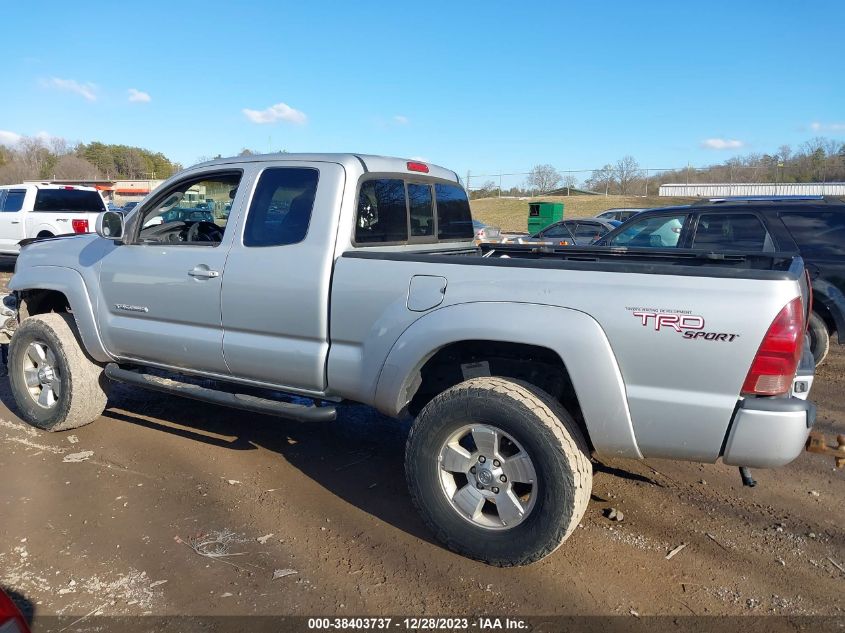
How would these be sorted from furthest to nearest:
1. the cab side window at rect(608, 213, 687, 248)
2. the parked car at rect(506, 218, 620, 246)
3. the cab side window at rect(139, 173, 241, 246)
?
the parked car at rect(506, 218, 620, 246), the cab side window at rect(608, 213, 687, 248), the cab side window at rect(139, 173, 241, 246)

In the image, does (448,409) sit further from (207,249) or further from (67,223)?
(67,223)

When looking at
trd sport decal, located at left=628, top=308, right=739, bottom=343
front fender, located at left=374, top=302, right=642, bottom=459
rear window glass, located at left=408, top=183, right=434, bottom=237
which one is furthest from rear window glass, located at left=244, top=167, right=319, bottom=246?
trd sport decal, located at left=628, top=308, right=739, bottom=343

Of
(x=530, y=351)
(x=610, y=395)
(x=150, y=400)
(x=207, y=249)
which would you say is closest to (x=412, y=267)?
(x=530, y=351)

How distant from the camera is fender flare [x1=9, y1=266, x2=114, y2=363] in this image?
470cm

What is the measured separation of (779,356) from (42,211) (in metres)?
15.2

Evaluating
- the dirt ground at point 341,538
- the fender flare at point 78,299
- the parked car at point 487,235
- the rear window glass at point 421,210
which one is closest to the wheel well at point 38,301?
the fender flare at point 78,299

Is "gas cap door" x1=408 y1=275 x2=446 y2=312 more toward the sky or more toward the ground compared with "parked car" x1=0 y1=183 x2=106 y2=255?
more toward the ground

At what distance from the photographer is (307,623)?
9.26ft

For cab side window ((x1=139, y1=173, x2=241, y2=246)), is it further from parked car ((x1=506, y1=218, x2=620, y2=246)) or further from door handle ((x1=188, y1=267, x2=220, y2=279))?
parked car ((x1=506, y1=218, x2=620, y2=246))

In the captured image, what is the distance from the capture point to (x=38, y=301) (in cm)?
534

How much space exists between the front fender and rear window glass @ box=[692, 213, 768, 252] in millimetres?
4363

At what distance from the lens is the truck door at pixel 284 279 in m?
3.68

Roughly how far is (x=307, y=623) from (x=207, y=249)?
7.69 ft

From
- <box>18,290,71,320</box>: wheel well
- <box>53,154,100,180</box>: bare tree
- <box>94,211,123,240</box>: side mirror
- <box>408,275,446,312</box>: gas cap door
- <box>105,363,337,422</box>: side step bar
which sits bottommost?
<box>105,363,337,422</box>: side step bar
